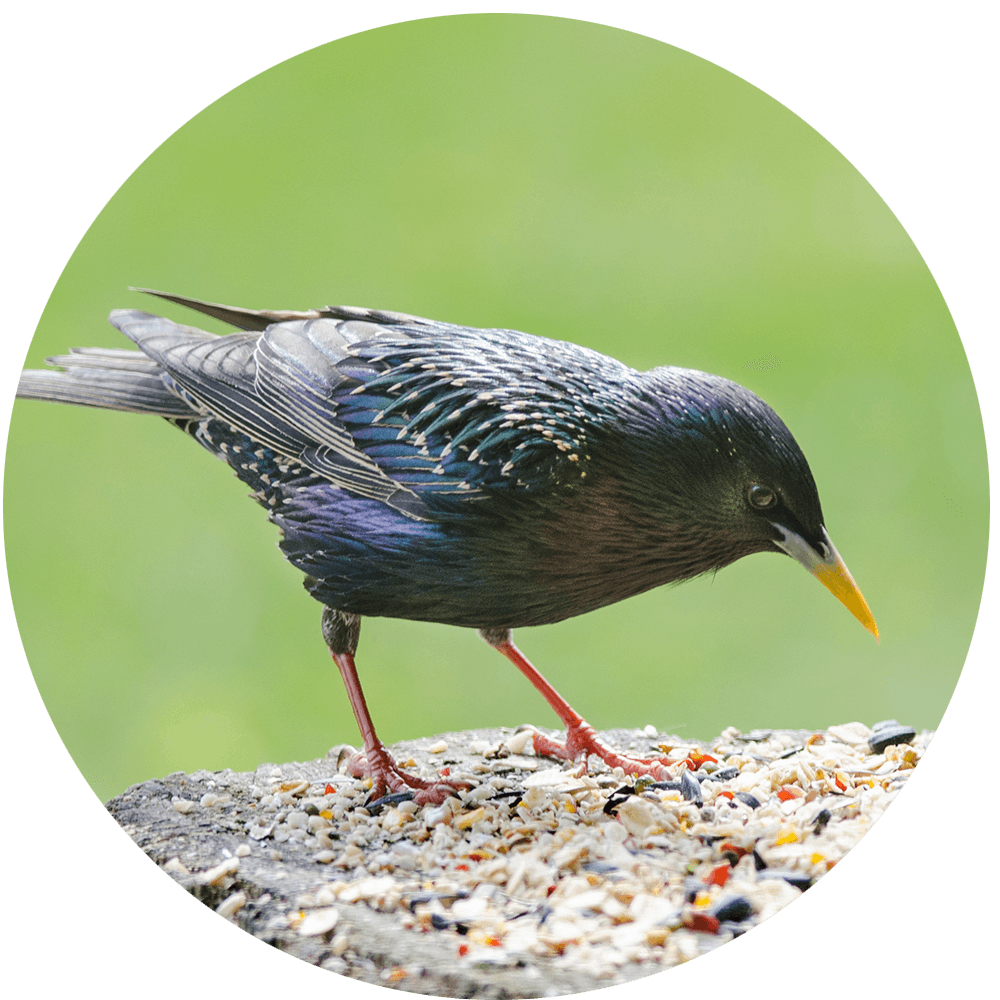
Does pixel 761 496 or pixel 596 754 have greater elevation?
pixel 761 496

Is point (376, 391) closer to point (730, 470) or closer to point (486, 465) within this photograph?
point (486, 465)

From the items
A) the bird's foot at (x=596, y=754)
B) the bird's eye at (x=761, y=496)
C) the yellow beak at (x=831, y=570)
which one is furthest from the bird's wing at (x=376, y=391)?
the bird's foot at (x=596, y=754)

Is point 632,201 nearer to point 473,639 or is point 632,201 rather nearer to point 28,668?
point 473,639

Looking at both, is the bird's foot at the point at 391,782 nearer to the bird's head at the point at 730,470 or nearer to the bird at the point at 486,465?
the bird at the point at 486,465

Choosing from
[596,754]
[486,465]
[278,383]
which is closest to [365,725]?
[596,754]

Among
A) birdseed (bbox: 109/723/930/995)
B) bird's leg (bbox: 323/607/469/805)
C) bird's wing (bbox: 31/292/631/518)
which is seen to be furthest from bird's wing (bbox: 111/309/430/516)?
birdseed (bbox: 109/723/930/995)

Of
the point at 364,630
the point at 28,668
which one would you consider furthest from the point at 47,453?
the point at 364,630
